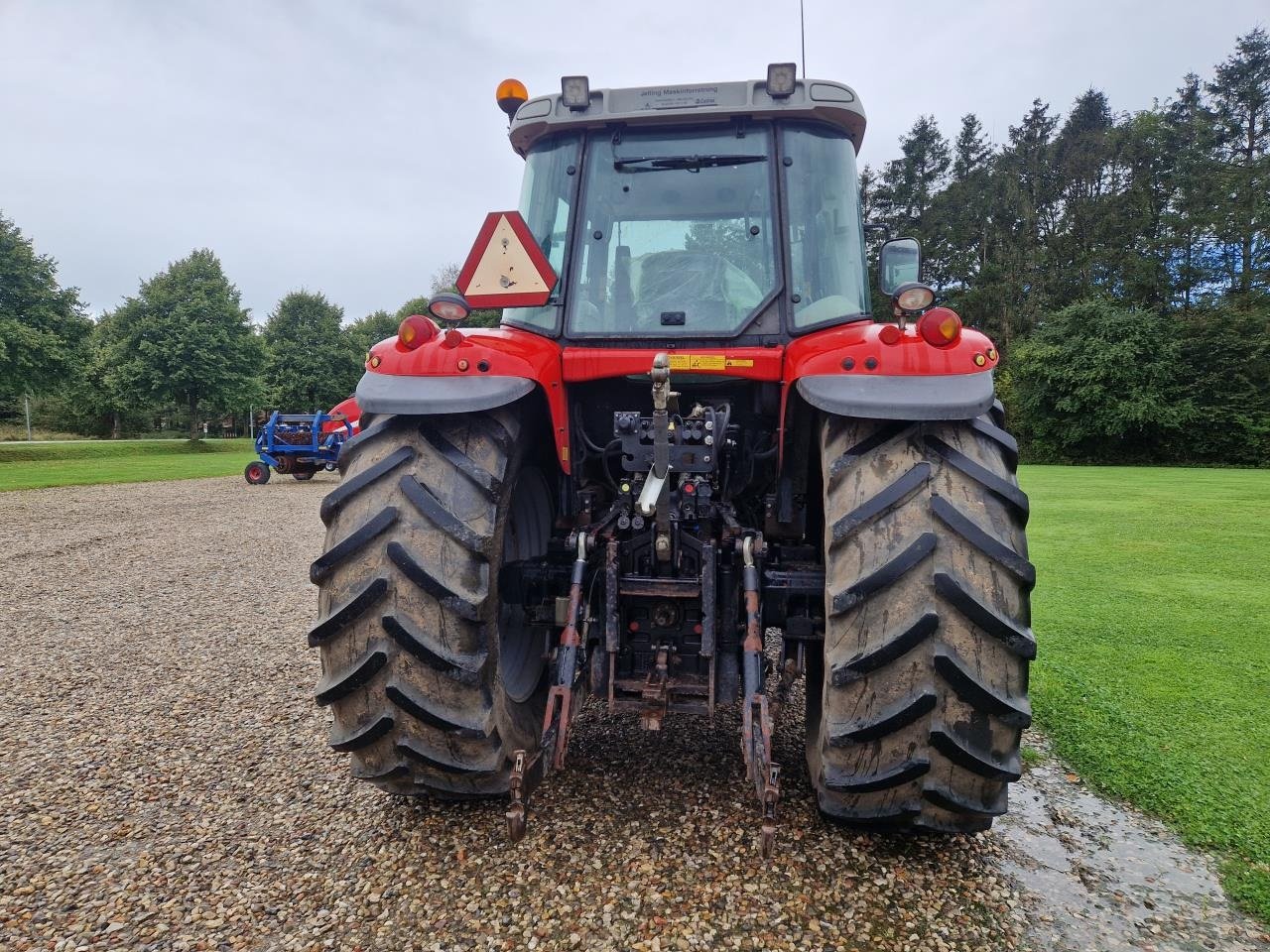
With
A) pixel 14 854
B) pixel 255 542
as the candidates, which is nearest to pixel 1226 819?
pixel 14 854

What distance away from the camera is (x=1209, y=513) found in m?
11.6

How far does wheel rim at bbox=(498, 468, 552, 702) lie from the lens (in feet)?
9.34

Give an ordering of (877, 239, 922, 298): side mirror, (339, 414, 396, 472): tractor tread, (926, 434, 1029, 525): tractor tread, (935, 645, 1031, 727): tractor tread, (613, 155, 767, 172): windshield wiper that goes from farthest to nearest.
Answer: (877, 239, 922, 298): side mirror < (613, 155, 767, 172): windshield wiper < (339, 414, 396, 472): tractor tread < (926, 434, 1029, 525): tractor tread < (935, 645, 1031, 727): tractor tread

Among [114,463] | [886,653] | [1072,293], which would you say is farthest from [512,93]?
[1072,293]

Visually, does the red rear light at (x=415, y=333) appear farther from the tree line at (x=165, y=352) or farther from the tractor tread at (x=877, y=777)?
the tree line at (x=165, y=352)

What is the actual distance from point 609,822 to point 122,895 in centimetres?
150

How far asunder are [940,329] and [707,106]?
1.31 metres

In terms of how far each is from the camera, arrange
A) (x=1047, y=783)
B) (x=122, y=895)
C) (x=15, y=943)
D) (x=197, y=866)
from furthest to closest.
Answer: (x=1047, y=783)
(x=197, y=866)
(x=122, y=895)
(x=15, y=943)

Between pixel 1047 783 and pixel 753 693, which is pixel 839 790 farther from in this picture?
pixel 1047 783

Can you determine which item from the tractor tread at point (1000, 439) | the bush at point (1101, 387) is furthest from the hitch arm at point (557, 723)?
the bush at point (1101, 387)

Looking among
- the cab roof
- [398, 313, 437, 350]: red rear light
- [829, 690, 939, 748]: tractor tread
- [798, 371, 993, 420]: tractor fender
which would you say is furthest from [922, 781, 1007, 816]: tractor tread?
the cab roof

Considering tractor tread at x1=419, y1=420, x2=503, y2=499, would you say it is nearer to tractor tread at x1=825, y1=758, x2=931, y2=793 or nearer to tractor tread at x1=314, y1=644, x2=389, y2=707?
tractor tread at x1=314, y1=644, x2=389, y2=707

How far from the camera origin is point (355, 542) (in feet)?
7.37

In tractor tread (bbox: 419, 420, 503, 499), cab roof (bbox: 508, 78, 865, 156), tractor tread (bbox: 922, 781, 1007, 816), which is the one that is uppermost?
cab roof (bbox: 508, 78, 865, 156)
